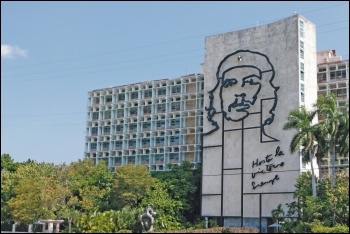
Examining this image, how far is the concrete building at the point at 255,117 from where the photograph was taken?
58.0 m

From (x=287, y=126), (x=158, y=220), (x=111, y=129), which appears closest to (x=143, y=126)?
(x=111, y=129)

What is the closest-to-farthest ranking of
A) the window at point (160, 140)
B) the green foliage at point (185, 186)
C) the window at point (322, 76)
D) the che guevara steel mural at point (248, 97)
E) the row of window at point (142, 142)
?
the che guevara steel mural at point (248, 97)
the green foliage at point (185, 186)
the window at point (322, 76)
the row of window at point (142, 142)
the window at point (160, 140)

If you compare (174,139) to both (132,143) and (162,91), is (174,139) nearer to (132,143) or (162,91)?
(132,143)

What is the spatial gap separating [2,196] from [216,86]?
93.2 ft

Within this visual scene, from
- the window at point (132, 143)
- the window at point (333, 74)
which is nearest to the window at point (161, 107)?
the window at point (132, 143)

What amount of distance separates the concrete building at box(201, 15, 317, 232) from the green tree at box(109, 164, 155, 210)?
7.58 meters

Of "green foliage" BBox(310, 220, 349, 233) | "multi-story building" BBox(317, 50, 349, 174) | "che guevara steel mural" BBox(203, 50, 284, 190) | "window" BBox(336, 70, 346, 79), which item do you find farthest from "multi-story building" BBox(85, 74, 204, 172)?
"green foliage" BBox(310, 220, 349, 233)

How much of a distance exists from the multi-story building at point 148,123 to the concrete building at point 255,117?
50.3 ft

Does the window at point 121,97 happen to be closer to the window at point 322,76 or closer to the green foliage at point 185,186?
the green foliage at point 185,186

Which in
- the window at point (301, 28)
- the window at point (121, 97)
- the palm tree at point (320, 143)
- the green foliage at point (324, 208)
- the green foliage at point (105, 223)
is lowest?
the green foliage at point (105, 223)

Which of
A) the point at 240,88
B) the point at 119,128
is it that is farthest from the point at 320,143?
the point at 119,128

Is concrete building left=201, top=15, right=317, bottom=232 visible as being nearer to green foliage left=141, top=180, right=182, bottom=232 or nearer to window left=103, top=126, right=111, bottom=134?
green foliage left=141, top=180, right=182, bottom=232

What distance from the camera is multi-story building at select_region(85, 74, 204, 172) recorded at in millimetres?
80688

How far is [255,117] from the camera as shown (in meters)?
60.7
